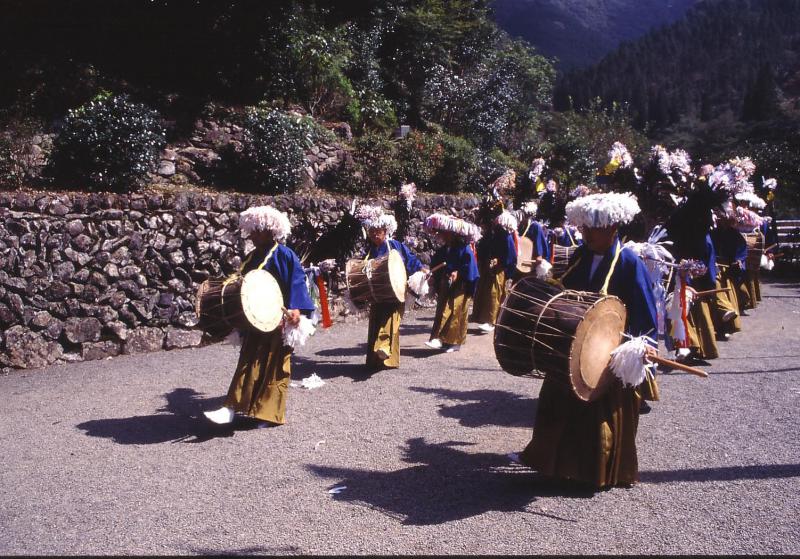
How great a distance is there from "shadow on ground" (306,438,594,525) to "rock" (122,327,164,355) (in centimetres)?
501

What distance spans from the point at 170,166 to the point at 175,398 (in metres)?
6.06

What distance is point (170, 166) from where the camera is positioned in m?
11.9

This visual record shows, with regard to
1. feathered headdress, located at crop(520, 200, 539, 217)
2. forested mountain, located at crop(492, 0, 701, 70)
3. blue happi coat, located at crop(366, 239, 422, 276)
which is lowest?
blue happi coat, located at crop(366, 239, 422, 276)

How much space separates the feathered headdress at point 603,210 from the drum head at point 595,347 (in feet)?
1.73

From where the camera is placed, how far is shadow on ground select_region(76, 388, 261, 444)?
224 inches

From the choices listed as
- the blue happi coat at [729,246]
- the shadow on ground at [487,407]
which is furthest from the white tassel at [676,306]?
the blue happi coat at [729,246]

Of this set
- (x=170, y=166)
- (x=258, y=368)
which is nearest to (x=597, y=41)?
(x=170, y=166)

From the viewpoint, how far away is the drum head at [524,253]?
10359mm

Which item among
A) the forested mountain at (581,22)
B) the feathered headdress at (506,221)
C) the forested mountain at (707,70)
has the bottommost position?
the feathered headdress at (506,221)

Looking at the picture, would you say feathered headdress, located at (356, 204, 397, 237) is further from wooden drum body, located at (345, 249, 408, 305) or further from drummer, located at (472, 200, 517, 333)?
drummer, located at (472, 200, 517, 333)

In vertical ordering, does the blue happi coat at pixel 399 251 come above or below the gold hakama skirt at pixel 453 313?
above

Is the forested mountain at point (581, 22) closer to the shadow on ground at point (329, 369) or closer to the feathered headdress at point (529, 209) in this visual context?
the feathered headdress at point (529, 209)

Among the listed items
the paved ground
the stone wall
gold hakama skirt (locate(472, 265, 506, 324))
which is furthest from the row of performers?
the stone wall

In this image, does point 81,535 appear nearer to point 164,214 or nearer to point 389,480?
point 389,480
